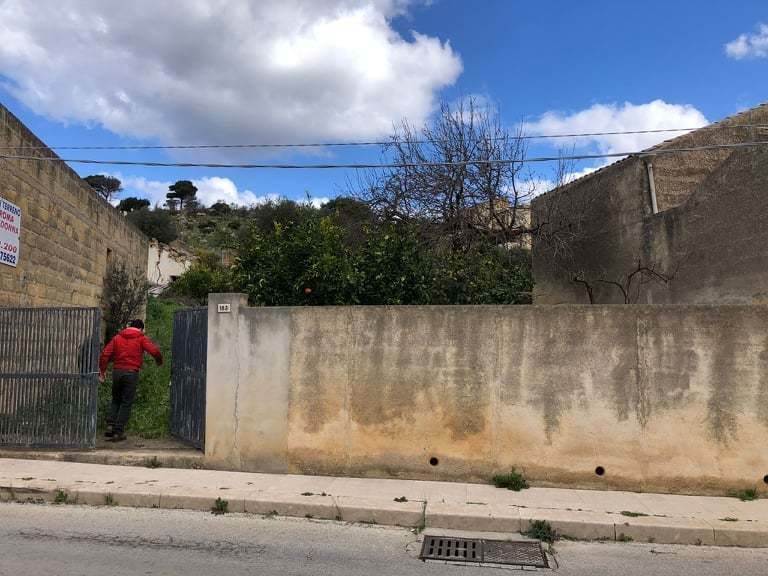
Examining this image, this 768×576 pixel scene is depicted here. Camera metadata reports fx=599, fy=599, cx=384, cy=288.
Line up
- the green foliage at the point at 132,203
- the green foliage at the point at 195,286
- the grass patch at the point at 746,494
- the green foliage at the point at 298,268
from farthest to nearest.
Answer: the green foliage at the point at 132,203 → the green foliage at the point at 195,286 → the green foliage at the point at 298,268 → the grass patch at the point at 746,494

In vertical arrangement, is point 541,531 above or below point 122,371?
below

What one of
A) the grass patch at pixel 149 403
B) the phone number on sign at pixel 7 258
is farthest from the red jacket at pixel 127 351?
the phone number on sign at pixel 7 258

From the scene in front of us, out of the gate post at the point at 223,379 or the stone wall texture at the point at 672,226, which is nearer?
the gate post at the point at 223,379

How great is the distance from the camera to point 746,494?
647 cm

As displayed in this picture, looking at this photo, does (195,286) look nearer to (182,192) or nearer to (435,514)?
(435,514)

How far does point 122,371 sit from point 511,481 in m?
5.30

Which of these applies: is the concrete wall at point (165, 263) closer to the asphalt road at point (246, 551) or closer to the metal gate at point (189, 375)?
the metal gate at point (189, 375)

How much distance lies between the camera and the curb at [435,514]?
5430mm

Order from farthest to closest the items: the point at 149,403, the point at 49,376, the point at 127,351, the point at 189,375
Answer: the point at 149,403, the point at 127,351, the point at 189,375, the point at 49,376

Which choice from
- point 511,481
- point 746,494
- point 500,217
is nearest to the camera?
point 746,494

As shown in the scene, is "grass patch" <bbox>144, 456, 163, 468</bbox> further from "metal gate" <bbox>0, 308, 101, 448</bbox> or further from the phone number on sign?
the phone number on sign

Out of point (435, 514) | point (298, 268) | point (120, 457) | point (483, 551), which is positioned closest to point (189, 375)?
point (120, 457)

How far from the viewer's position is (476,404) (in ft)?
23.0

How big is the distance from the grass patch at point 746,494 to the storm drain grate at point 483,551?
269 cm
